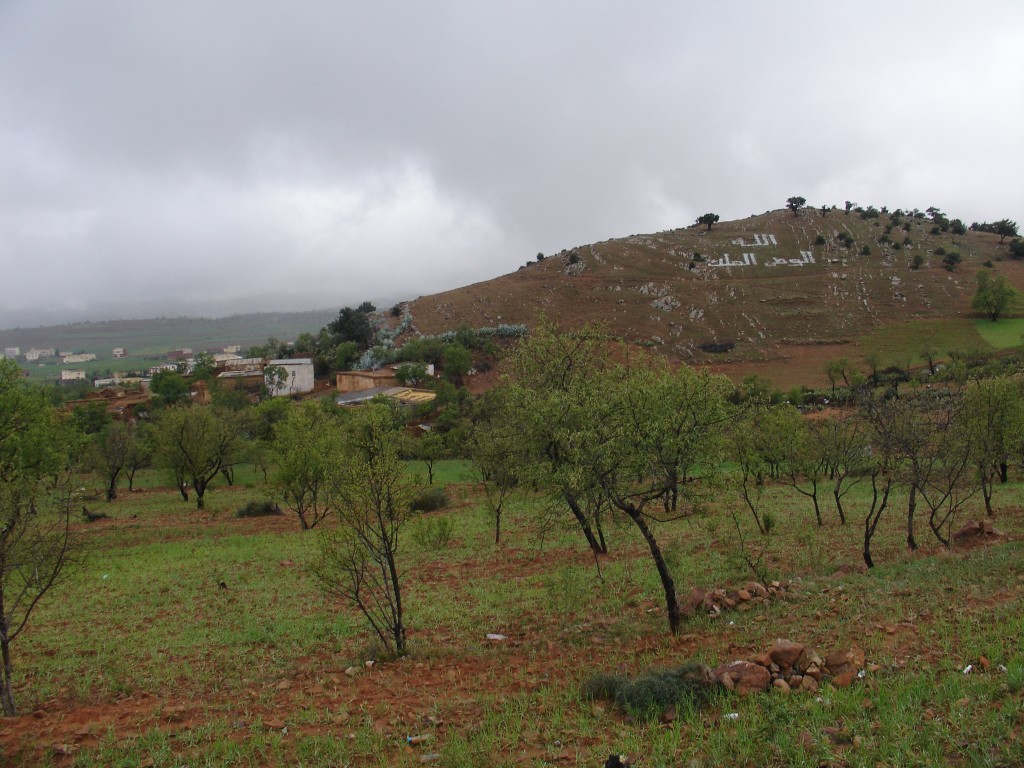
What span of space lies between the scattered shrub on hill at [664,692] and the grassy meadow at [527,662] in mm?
191

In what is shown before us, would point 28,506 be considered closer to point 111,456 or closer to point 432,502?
point 432,502

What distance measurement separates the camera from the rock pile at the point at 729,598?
13091mm

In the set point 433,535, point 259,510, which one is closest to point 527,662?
point 433,535

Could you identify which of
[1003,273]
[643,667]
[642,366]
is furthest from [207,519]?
[1003,273]

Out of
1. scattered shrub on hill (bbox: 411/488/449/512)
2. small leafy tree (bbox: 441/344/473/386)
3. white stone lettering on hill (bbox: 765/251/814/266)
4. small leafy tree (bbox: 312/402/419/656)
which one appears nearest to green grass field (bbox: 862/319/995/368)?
white stone lettering on hill (bbox: 765/251/814/266)

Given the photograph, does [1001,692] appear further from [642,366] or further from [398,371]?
[398,371]

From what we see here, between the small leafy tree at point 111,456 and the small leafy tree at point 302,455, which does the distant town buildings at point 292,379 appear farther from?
the small leafy tree at point 302,455

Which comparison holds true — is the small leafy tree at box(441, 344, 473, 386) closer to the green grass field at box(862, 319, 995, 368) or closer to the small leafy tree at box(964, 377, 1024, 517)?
the green grass field at box(862, 319, 995, 368)

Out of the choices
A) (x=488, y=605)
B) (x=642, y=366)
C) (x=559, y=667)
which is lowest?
(x=488, y=605)

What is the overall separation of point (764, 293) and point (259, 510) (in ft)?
303

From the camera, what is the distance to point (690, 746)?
7.24m

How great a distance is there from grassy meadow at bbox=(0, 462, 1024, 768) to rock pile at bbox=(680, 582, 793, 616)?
351 millimetres

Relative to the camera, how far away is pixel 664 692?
27.4ft

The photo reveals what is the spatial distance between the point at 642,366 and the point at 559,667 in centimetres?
1025
